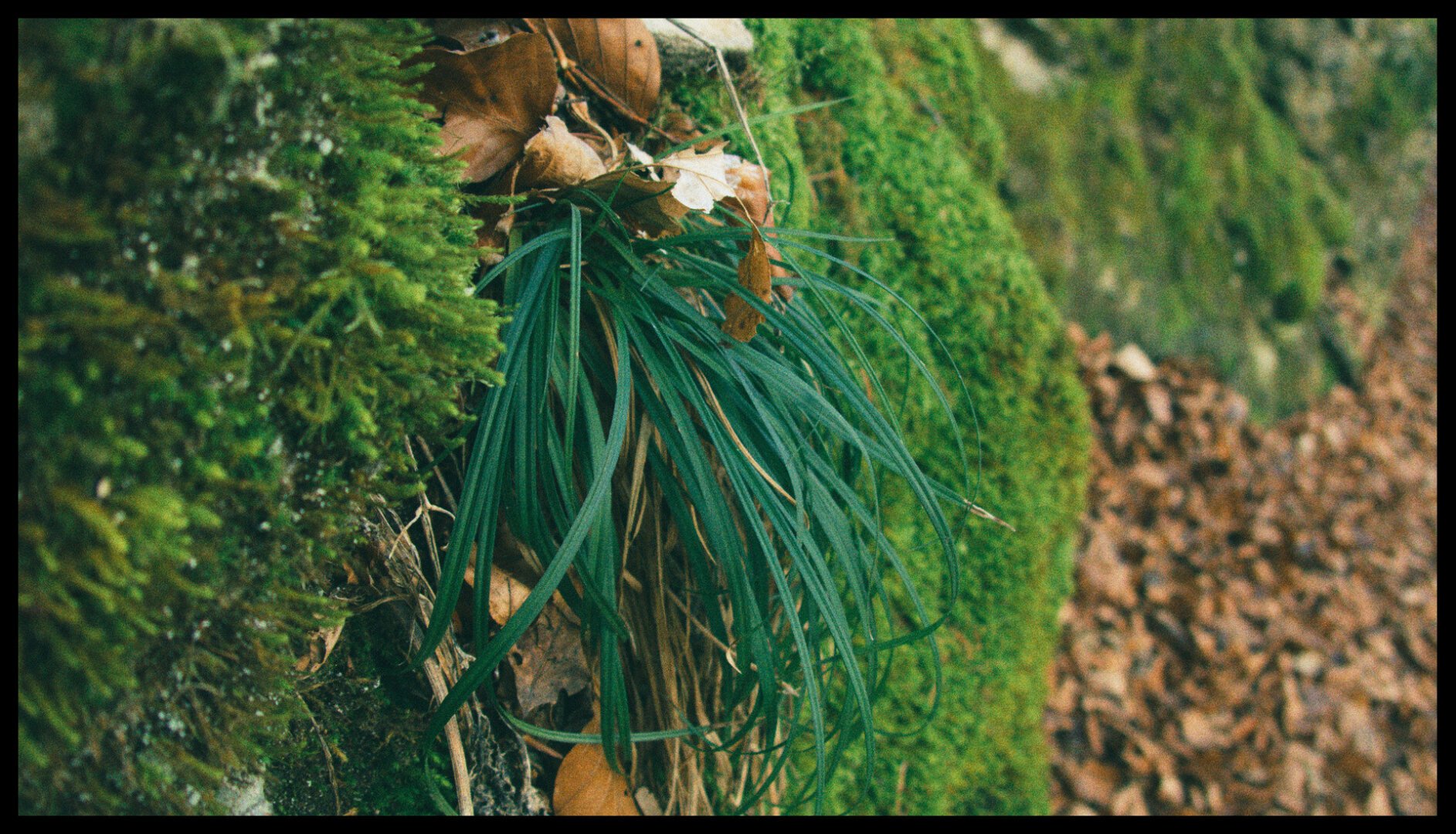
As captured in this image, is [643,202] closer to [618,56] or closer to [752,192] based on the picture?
[752,192]

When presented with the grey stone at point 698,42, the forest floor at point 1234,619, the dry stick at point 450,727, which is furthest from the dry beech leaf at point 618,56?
the forest floor at point 1234,619

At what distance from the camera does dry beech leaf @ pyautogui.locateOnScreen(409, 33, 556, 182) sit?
104cm

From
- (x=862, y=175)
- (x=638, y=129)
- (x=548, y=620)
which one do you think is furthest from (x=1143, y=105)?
(x=548, y=620)

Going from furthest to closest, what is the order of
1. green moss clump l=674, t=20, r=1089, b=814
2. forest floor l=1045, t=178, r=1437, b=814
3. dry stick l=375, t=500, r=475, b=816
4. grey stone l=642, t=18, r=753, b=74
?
forest floor l=1045, t=178, r=1437, b=814
green moss clump l=674, t=20, r=1089, b=814
grey stone l=642, t=18, r=753, b=74
dry stick l=375, t=500, r=475, b=816

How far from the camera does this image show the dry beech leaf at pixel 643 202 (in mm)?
1020

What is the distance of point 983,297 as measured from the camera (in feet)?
6.38

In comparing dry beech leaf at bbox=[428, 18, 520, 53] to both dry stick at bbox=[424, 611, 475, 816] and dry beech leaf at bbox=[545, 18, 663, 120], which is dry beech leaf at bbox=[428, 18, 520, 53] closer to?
dry beech leaf at bbox=[545, 18, 663, 120]

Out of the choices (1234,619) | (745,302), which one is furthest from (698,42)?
(1234,619)

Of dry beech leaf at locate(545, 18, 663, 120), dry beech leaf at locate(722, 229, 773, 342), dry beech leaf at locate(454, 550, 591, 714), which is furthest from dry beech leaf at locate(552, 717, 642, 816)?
dry beech leaf at locate(545, 18, 663, 120)

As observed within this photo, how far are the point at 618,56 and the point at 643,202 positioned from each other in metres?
0.35

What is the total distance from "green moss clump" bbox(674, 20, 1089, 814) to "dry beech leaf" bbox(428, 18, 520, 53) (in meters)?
0.56

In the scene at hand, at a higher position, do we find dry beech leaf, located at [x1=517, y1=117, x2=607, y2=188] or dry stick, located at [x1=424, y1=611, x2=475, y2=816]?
dry beech leaf, located at [x1=517, y1=117, x2=607, y2=188]

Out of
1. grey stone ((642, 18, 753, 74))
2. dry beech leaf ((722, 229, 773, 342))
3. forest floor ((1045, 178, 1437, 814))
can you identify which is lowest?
forest floor ((1045, 178, 1437, 814))

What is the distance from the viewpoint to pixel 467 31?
1120 mm
